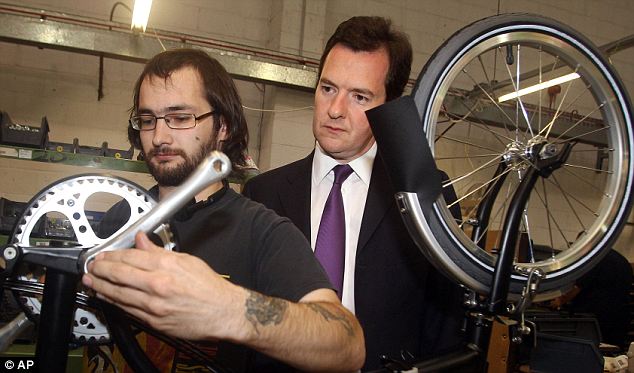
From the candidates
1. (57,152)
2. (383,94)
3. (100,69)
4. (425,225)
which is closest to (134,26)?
(100,69)

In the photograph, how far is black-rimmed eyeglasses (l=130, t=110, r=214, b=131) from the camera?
1064mm

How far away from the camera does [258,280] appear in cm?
99

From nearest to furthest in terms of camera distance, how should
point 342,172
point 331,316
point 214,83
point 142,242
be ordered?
point 142,242
point 331,316
point 214,83
point 342,172

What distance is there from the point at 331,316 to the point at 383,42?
2.80 ft

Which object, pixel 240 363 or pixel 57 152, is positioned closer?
pixel 240 363

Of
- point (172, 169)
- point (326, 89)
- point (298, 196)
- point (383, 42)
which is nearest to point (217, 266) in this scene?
point (172, 169)

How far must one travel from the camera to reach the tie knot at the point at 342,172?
1419mm

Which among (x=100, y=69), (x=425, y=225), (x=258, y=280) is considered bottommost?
(x=258, y=280)

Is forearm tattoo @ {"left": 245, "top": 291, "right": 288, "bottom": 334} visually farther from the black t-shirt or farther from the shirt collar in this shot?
the shirt collar

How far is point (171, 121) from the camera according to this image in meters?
1.07

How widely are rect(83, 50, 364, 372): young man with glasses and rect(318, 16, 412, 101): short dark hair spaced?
0.35 m

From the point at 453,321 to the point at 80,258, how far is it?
3.05ft

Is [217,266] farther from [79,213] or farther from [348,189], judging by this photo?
[348,189]

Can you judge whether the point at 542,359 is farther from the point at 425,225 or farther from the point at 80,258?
the point at 80,258
